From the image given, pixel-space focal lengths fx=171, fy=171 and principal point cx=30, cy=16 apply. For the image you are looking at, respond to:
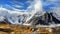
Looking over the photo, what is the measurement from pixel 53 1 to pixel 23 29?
1.87 feet

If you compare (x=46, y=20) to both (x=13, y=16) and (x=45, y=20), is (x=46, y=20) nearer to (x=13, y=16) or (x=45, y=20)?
(x=45, y=20)

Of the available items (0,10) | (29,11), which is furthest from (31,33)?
(0,10)

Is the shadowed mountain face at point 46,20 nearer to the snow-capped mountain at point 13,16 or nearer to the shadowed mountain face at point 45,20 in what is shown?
the shadowed mountain face at point 45,20

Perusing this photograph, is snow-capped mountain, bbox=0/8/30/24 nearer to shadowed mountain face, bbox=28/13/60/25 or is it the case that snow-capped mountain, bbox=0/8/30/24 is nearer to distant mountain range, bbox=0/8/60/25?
distant mountain range, bbox=0/8/60/25

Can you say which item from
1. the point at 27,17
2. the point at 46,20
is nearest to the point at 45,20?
the point at 46,20

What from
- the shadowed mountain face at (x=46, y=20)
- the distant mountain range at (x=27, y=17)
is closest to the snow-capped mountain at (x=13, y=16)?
the distant mountain range at (x=27, y=17)

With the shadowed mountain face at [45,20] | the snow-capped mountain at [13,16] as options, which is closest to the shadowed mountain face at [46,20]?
the shadowed mountain face at [45,20]

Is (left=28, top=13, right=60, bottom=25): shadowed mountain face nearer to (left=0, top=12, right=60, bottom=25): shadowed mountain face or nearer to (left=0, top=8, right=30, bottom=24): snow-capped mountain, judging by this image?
(left=0, top=12, right=60, bottom=25): shadowed mountain face

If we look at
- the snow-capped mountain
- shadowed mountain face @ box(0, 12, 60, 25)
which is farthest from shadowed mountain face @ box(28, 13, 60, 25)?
the snow-capped mountain

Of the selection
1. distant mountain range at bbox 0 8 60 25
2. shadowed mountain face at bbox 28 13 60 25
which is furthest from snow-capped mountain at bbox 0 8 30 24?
shadowed mountain face at bbox 28 13 60 25

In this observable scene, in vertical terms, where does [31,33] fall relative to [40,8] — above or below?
below

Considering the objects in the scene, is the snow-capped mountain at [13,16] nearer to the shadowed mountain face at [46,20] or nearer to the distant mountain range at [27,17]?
the distant mountain range at [27,17]

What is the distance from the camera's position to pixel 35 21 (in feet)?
7.72

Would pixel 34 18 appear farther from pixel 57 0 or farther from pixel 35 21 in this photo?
pixel 57 0
